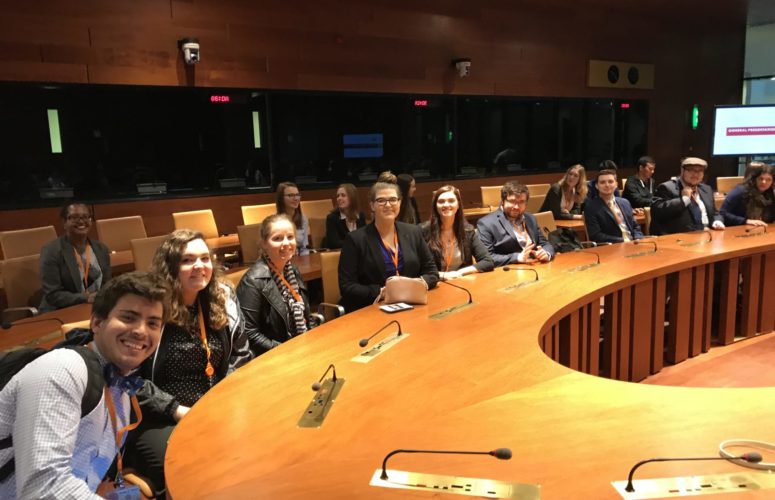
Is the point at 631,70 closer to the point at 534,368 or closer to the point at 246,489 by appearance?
the point at 534,368

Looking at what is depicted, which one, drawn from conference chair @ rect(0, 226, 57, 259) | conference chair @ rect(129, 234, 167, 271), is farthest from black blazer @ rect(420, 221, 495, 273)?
conference chair @ rect(0, 226, 57, 259)

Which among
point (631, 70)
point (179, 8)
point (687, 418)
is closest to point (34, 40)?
point (179, 8)

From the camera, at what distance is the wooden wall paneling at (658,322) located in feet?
13.5

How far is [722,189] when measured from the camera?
30.9 feet

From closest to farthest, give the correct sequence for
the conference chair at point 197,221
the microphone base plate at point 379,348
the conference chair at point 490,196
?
the microphone base plate at point 379,348 → the conference chair at point 197,221 → the conference chair at point 490,196

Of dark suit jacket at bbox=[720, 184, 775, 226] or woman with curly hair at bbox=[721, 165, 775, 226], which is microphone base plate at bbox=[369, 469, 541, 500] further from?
dark suit jacket at bbox=[720, 184, 775, 226]

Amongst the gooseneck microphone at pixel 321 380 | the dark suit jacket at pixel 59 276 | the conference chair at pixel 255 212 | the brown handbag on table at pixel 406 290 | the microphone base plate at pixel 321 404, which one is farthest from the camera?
the conference chair at pixel 255 212

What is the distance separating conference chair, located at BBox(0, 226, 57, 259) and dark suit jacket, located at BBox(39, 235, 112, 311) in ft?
3.63

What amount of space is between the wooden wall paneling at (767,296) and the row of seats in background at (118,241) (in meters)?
3.98

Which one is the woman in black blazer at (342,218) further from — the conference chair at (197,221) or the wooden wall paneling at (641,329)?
the wooden wall paneling at (641,329)

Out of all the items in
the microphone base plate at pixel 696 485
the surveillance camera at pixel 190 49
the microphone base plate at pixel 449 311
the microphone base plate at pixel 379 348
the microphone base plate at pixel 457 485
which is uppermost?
the surveillance camera at pixel 190 49

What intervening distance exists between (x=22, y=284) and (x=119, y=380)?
9.81 ft

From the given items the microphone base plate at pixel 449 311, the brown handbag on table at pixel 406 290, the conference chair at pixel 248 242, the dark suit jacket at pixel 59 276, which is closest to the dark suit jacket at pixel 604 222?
the microphone base plate at pixel 449 311

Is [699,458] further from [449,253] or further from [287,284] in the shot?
[449,253]
